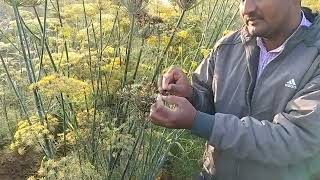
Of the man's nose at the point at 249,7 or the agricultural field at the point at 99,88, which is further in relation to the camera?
the agricultural field at the point at 99,88

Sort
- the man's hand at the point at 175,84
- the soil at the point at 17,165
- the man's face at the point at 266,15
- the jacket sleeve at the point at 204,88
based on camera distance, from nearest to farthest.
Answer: the man's face at the point at 266,15 → the man's hand at the point at 175,84 → the jacket sleeve at the point at 204,88 → the soil at the point at 17,165

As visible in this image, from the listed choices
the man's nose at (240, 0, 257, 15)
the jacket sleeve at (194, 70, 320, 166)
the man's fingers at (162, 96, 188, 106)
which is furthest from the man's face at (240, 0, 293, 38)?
the man's fingers at (162, 96, 188, 106)

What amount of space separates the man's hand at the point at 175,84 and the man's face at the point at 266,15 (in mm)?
363

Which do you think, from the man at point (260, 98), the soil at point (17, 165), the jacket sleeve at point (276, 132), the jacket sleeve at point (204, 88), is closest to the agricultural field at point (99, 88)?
the jacket sleeve at point (204, 88)

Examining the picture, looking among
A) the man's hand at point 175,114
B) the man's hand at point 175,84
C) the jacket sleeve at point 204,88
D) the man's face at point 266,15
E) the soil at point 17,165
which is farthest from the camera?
the soil at point 17,165

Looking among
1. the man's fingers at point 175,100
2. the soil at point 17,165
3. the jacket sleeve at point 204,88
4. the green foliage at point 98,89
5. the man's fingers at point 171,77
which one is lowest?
the soil at point 17,165

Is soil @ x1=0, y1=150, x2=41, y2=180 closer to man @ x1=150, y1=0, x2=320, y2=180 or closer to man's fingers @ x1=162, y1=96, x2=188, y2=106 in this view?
man @ x1=150, y1=0, x2=320, y2=180

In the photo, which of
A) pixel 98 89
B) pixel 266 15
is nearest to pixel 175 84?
pixel 266 15

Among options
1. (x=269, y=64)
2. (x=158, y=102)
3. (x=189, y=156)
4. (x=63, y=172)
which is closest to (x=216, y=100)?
(x=269, y=64)

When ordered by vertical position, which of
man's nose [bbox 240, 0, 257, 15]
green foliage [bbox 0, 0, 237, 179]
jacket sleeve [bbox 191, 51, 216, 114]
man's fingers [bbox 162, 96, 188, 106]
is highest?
man's nose [bbox 240, 0, 257, 15]

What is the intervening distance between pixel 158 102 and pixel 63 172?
111cm

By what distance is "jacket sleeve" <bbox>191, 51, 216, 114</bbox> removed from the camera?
7.10 feet

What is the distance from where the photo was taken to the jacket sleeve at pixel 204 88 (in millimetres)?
2164

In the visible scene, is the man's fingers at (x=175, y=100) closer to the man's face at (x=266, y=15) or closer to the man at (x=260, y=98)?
the man at (x=260, y=98)
